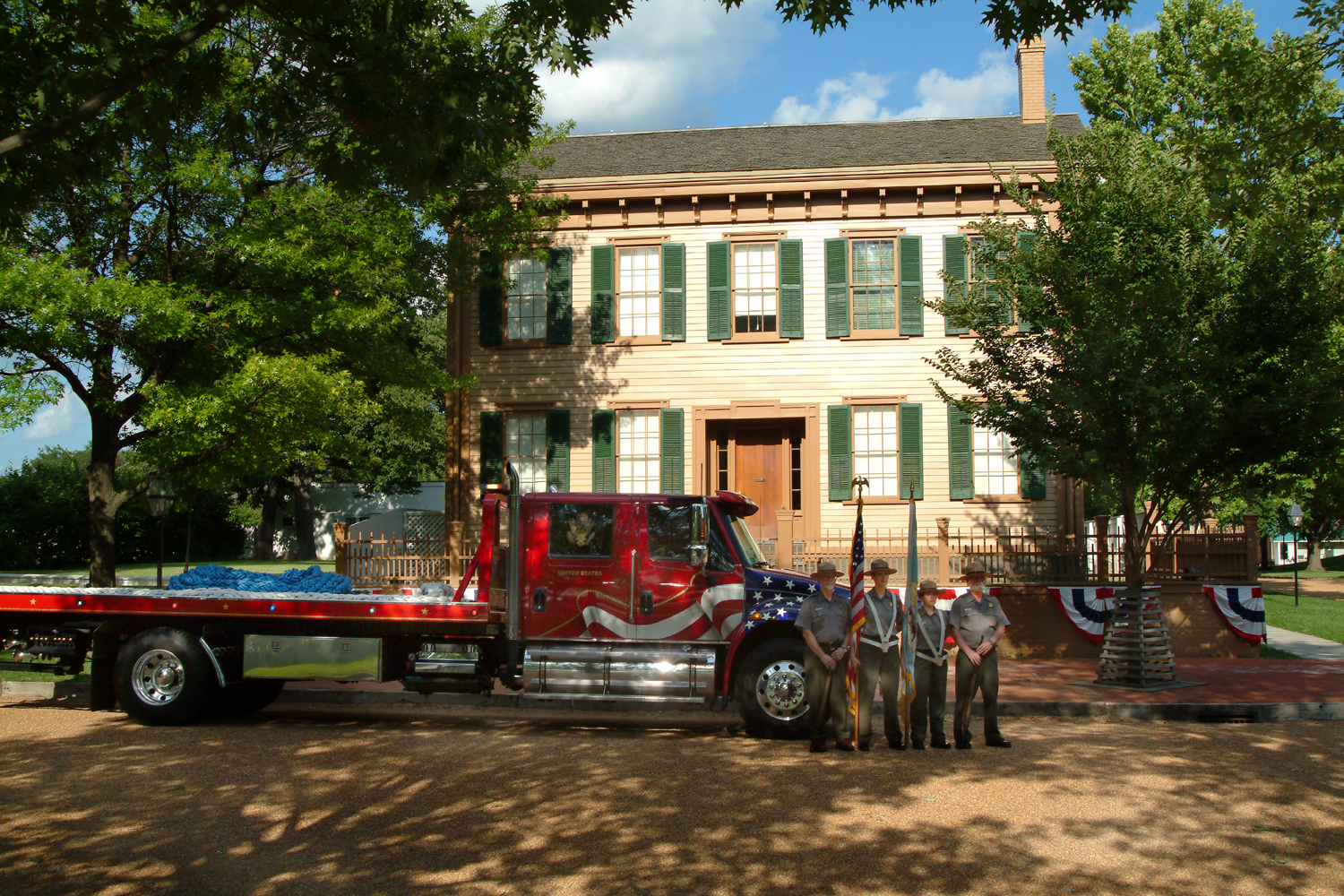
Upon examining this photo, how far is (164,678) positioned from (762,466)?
12.0 metres

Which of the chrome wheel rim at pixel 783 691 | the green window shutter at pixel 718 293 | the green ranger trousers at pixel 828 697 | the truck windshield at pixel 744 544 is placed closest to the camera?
the green ranger trousers at pixel 828 697

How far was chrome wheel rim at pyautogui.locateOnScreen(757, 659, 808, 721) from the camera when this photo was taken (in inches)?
366

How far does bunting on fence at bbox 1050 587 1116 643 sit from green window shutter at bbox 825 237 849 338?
248 inches

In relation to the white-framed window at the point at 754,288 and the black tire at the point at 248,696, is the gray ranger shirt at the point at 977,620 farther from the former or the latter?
the white-framed window at the point at 754,288

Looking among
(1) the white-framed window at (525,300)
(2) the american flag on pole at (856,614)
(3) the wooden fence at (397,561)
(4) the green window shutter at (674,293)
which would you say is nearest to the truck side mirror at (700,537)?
(2) the american flag on pole at (856,614)

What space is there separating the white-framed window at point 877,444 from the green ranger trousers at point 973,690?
1009 centimetres

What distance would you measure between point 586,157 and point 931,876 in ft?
62.1

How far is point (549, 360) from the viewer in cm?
2008

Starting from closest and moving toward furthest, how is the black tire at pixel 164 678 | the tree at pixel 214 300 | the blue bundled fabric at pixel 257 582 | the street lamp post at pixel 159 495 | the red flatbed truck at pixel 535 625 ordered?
the red flatbed truck at pixel 535 625
the black tire at pixel 164 678
the blue bundled fabric at pixel 257 582
the tree at pixel 214 300
the street lamp post at pixel 159 495


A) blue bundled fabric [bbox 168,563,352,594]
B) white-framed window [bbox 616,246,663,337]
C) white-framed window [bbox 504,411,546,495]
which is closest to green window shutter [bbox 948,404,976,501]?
white-framed window [bbox 616,246,663,337]

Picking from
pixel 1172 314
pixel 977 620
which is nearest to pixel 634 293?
pixel 1172 314

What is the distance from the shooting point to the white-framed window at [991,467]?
62.8ft

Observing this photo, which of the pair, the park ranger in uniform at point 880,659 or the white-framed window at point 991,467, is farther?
the white-framed window at point 991,467

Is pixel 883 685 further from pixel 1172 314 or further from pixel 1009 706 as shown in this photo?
pixel 1172 314
